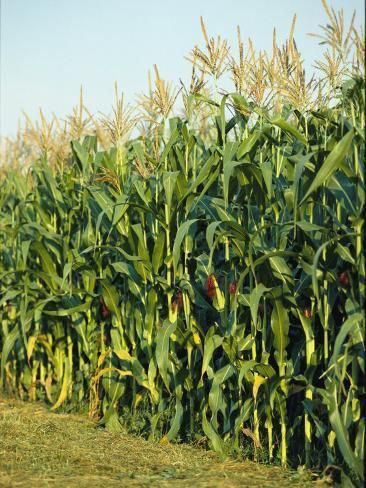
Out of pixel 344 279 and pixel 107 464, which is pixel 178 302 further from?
pixel 344 279

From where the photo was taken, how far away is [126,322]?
6.49m

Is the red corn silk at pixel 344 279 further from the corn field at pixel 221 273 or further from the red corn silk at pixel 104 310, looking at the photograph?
the red corn silk at pixel 104 310

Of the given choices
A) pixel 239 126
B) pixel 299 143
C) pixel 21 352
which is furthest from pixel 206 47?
pixel 21 352

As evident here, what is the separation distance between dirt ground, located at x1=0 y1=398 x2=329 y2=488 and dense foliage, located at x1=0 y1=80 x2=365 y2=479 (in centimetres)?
19

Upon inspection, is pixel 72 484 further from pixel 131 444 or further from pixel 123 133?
pixel 123 133

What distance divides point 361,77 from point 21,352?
4.74 m

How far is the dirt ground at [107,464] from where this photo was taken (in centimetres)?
493

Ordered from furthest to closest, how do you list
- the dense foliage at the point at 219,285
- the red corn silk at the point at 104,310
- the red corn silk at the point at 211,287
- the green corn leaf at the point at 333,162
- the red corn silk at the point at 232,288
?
the red corn silk at the point at 104,310, the red corn silk at the point at 211,287, the red corn silk at the point at 232,288, the dense foliage at the point at 219,285, the green corn leaf at the point at 333,162

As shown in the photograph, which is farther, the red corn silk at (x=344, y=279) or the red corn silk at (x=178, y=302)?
the red corn silk at (x=178, y=302)

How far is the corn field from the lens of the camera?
4812mm

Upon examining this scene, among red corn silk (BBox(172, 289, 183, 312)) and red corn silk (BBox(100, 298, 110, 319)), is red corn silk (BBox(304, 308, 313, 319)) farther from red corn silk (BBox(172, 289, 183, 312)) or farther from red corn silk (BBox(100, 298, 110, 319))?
red corn silk (BBox(100, 298, 110, 319))

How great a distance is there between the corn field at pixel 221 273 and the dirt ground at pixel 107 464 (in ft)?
0.60

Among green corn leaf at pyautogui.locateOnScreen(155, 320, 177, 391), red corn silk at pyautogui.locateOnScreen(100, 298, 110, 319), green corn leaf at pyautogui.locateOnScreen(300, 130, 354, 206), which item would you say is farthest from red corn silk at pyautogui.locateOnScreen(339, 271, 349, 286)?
red corn silk at pyautogui.locateOnScreen(100, 298, 110, 319)

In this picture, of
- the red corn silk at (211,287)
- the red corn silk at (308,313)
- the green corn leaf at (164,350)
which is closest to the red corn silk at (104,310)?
the green corn leaf at (164,350)
